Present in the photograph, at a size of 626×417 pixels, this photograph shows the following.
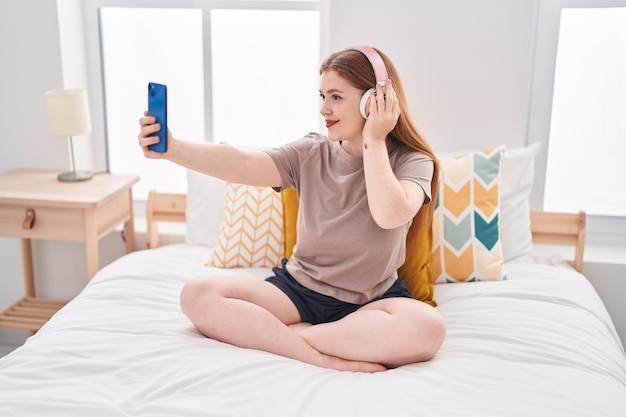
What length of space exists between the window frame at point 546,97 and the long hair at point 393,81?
32.8 inches

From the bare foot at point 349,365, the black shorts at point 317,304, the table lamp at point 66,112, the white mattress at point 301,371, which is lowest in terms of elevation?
the bare foot at point 349,365

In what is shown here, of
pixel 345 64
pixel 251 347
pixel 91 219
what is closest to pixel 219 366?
pixel 251 347

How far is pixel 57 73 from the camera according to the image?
2.42m

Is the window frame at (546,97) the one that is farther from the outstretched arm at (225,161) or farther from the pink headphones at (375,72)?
the outstretched arm at (225,161)

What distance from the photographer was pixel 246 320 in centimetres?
150

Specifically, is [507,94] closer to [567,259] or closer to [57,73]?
[567,259]

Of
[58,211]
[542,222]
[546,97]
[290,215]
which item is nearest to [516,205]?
[542,222]

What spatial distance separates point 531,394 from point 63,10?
81.1 inches

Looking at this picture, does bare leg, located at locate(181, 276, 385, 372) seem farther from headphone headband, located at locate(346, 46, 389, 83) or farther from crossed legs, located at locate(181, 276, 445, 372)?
headphone headband, located at locate(346, 46, 389, 83)

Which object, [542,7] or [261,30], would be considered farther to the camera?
[261,30]

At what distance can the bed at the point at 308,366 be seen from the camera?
122 cm

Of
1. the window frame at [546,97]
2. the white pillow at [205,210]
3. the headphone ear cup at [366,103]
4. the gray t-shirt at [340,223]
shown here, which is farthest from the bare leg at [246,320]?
the window frame at [546,97]

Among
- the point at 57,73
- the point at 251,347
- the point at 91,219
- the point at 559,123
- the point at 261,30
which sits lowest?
the point at 251,347

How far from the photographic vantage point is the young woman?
1.47 meters
